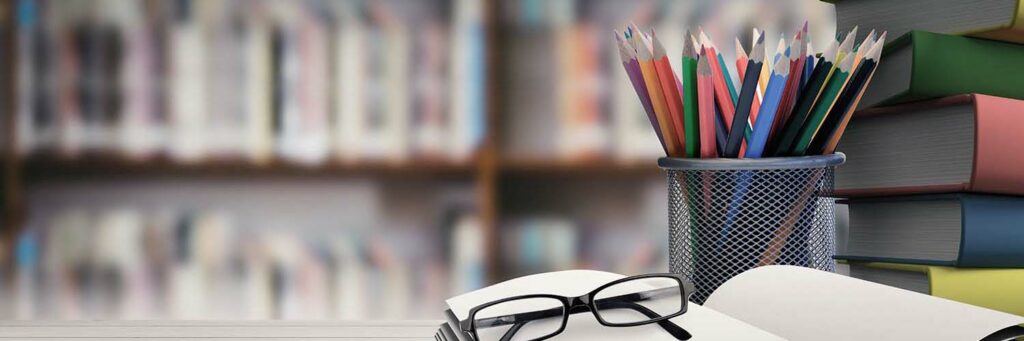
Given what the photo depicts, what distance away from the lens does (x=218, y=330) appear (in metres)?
0.68

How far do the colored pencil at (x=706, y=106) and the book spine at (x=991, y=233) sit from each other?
0.53 ft

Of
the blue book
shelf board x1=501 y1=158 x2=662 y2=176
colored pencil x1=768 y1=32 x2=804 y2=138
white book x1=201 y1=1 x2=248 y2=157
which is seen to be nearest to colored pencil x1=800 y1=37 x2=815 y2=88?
colored pencil x1=768 y1=32 x2=804 y2=138

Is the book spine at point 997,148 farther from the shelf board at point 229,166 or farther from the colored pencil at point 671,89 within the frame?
the shelf board at point 229,166

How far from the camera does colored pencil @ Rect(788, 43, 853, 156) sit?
1.47ft

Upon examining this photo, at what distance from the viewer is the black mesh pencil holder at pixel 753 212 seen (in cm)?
47

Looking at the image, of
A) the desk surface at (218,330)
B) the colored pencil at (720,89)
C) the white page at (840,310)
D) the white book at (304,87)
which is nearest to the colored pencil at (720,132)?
the colored pencil at (720,89)

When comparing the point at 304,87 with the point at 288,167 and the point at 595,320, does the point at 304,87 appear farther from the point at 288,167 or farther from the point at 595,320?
the point at 595,320

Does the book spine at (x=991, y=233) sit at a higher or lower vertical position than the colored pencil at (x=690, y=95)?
lower

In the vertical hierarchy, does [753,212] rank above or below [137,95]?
below

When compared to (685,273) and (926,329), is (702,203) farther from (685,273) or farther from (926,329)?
(926,329)

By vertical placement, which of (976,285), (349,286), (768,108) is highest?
(768,108)

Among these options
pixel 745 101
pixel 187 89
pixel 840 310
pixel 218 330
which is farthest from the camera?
pixel 187 89

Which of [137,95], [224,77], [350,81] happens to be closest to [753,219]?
[350,81]

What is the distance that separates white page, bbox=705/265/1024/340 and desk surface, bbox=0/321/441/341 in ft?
1.01
